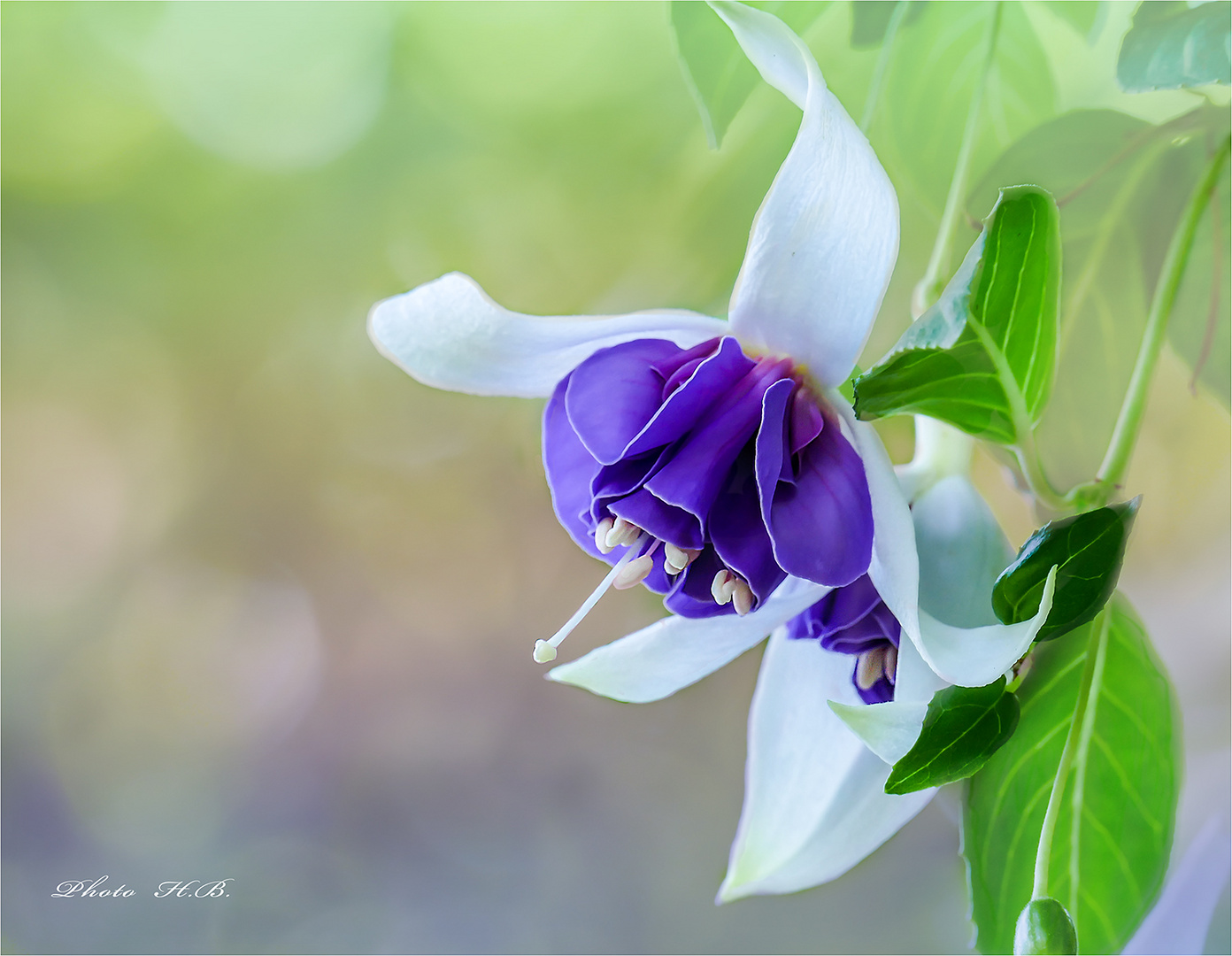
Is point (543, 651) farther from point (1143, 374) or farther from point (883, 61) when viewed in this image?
point (883, 61)

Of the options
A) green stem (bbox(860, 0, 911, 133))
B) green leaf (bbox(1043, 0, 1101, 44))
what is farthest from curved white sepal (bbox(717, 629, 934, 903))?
green leaf (bbox(1043, 0, 1101, 44))

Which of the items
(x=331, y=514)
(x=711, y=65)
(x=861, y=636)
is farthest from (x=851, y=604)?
(x=331, y=514)

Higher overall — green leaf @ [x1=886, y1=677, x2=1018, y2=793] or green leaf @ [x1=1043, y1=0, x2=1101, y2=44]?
green leaf @ [x1=1043, y1=0, x2=1101, y2=44]

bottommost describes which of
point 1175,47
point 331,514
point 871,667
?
point 331,514

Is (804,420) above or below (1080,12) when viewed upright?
below

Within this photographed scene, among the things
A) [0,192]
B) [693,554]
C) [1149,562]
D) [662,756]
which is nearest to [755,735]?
[693,554]

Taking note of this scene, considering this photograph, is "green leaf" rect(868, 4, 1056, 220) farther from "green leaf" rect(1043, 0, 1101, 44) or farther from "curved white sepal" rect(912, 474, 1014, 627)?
"curved white sepal" rect(912, 474, 1014, 627)

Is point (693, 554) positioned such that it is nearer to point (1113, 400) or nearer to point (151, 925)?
point (1113, 400)

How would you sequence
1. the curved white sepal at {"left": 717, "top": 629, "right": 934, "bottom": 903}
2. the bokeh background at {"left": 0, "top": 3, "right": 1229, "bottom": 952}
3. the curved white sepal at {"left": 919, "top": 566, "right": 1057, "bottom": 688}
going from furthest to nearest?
the bokeh background at {"left": 0, "top": 3, "right": 1229, "bottom": 952} < the curved white sepal at {"left": 717, "top": 629, "right": 934, "bottom": 903} < the curved white sepal at {"left": 919, "top": 566, "right": 1057, "bottom": 688}

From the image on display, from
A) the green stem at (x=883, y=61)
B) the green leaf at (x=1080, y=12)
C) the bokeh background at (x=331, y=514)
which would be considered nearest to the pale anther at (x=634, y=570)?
the green stem at (x=883, y=61)
